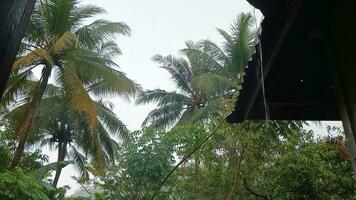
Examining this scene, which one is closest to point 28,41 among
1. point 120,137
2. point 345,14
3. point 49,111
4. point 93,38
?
point 93,38

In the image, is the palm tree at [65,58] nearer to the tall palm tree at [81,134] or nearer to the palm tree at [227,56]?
the tall palm tree at [81,134]

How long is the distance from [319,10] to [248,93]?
820 mm

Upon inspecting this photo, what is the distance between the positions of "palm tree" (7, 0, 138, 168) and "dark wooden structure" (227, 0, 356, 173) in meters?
9.27

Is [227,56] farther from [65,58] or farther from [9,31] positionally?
[9,31]

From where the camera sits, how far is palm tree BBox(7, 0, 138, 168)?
12023 mm

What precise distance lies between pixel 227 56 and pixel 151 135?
21.8ft

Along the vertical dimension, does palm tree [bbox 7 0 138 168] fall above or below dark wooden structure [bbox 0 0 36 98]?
above

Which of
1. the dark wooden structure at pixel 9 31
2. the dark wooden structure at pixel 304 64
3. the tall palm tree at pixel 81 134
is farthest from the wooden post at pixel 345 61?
the tall palm tree at pixel 81 134

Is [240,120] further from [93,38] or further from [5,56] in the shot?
[93,38]

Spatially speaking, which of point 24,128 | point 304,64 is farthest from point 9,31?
point 24,128

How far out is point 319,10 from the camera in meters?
2.50

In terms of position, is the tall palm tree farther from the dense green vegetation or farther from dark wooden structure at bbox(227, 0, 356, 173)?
dark wooden structure at bbox(227, 0, 356, 173)

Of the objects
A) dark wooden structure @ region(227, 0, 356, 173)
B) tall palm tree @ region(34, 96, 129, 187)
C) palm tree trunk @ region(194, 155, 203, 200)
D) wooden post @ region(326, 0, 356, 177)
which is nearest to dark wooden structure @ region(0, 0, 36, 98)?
dark wooden structure @ region(227, 0, 356, 173)

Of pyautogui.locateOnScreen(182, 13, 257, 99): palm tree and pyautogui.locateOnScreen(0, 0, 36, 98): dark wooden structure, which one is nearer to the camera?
pyautogui.locateOnScreen(0, 0, 36, 98): dark wooden structure
